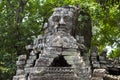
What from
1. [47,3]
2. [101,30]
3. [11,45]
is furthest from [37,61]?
[101,30]

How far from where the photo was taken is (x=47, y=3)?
17156 millimetres

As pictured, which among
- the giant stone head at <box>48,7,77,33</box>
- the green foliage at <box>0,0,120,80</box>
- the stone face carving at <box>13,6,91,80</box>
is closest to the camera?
the stone face carving at <box>13,6,91,80</box>

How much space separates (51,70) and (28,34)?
7224mm

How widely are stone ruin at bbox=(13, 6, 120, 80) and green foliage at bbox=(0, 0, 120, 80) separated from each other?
4.19 metres

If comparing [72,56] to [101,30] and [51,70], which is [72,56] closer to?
[51,70]

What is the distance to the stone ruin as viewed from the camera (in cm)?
822


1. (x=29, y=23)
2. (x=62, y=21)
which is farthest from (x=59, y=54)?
(x=29, y=23)

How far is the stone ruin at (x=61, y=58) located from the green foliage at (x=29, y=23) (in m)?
4.19

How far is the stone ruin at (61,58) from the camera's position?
822cm

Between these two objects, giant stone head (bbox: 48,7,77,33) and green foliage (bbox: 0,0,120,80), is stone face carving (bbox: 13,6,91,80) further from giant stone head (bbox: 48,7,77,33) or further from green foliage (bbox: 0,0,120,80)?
green foliage (bbox: 0,0,120,80)

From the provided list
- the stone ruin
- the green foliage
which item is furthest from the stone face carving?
the green foliage

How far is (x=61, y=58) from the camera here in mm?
8531

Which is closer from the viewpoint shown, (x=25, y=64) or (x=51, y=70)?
(x=51, y=70)

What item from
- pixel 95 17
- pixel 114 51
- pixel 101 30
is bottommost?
pixel 114 51
